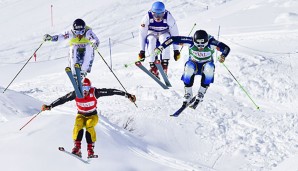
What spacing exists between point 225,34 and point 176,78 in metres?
6.22

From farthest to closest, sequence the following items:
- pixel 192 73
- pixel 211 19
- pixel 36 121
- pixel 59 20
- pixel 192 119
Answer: pixel 59 20, pixel 211 19, pixel 192 119, pixel 36 121, pixel 192 73

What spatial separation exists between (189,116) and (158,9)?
9921 millimetres

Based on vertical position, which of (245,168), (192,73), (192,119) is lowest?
(245,168)

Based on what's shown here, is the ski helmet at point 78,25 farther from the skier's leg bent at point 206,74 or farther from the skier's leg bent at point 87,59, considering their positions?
the skier's leg bent at point 206,74

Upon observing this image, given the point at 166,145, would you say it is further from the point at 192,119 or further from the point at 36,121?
the point at 36,121

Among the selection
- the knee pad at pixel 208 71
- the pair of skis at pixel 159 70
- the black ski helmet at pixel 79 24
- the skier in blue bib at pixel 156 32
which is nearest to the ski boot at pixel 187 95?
the knee pad at pixel 208 71

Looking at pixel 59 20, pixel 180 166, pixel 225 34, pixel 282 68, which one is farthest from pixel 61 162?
pixel 59 20

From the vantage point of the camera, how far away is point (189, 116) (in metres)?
22.6

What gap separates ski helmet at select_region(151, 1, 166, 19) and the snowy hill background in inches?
154

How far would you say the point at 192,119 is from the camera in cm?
2239

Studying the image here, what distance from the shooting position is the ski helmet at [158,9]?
43.6 feet

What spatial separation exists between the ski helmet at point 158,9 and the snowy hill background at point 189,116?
3911 mm

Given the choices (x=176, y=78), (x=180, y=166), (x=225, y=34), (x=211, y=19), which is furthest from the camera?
(x=211, y=19)

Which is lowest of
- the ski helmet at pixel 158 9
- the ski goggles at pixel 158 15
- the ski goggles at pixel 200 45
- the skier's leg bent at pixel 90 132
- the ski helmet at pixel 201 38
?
the skier's leg bent at pixel 90 132
